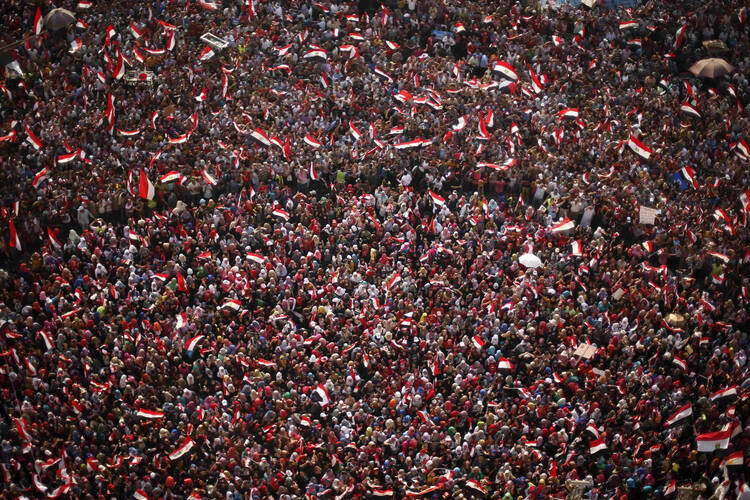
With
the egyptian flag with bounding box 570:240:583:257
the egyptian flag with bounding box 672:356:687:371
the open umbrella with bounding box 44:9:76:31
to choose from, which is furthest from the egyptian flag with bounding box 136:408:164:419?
the open umbrella with bounding box 44:9:76:31

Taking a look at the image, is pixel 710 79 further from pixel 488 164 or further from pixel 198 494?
pixel 198 494

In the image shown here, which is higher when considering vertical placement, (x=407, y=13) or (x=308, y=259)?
(x=407, y=13)

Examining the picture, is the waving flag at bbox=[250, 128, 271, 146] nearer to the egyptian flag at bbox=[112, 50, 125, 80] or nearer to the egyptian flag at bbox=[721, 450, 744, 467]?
the egyptian flag at bbox=[112, 50, 125, 80]

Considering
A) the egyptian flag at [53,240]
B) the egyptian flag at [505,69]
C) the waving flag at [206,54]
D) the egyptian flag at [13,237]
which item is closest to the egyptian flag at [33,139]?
the egyptian flag at [53,240]

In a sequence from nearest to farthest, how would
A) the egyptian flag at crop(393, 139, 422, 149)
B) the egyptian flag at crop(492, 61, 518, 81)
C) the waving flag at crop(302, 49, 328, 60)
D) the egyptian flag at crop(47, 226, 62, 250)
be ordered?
1. the egyptian flag at crop(47, 226, 62, 250)
2. the egyptian flag at crop(393, 139, 422, 149)
3. the egyptian flag at crop(492, 61, 518, 81)
4. the waving flag at crop(302, 49, 328, 60)

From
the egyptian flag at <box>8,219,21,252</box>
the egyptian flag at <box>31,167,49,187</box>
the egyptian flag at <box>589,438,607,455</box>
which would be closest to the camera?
the egyptian flag at <box>589,438,607,455</box>

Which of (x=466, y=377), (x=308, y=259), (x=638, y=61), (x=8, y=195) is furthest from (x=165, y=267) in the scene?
(x=638, y=61)

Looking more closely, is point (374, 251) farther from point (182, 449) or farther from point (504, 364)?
point (182, 449)

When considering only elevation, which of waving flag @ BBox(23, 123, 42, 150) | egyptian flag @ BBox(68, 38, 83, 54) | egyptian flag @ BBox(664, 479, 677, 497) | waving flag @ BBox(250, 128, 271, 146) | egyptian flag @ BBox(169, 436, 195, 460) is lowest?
egyptian flag @ BBox(664, 479, 677, 497)
